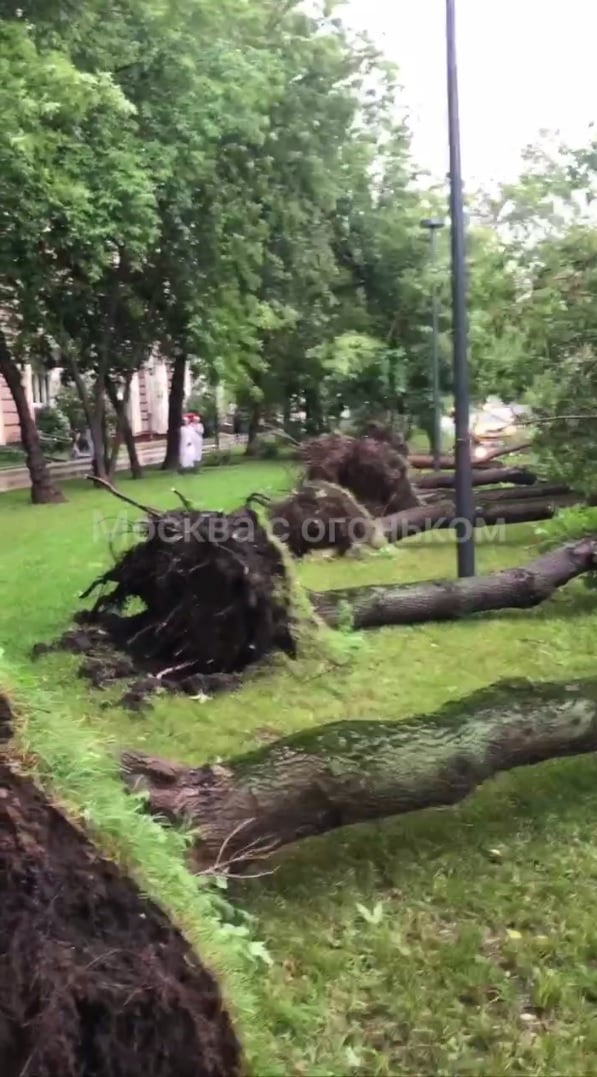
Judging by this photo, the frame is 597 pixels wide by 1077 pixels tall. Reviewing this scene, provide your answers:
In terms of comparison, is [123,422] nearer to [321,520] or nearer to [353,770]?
[321,520]

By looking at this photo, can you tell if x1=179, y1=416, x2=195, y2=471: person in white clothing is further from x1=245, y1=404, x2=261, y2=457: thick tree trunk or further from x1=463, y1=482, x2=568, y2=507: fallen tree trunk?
x1=463, y1=482, x2=568, y2=507: fallen tree trunk

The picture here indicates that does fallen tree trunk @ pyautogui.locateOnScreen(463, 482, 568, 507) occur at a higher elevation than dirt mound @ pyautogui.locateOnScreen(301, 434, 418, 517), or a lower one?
lower

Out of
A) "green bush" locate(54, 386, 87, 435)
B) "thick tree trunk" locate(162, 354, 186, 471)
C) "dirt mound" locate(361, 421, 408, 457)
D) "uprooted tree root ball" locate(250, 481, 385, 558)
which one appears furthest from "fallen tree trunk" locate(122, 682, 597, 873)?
"green bush" locate(54, 386, 87, 435)

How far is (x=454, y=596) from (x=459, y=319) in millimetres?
2824

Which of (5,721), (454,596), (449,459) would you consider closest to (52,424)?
(449,459)

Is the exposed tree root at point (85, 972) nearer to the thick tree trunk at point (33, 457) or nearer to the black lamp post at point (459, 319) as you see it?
the black lamp post at point (459, 319)

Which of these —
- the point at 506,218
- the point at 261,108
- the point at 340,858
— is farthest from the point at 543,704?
the point at 261,108

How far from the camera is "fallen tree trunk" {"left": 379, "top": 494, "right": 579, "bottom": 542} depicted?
14.2 meters

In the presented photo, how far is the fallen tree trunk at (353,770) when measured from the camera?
4152 millimetres

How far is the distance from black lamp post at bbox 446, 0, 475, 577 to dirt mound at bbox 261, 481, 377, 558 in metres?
2.56

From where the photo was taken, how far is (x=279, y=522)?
42.0ft

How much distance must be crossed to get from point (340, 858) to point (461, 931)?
2.70 ft

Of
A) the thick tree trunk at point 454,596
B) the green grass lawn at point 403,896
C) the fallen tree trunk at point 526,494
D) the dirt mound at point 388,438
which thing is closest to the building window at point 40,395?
the dirt mound at point 388,438

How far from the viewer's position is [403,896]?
449 centimetres
